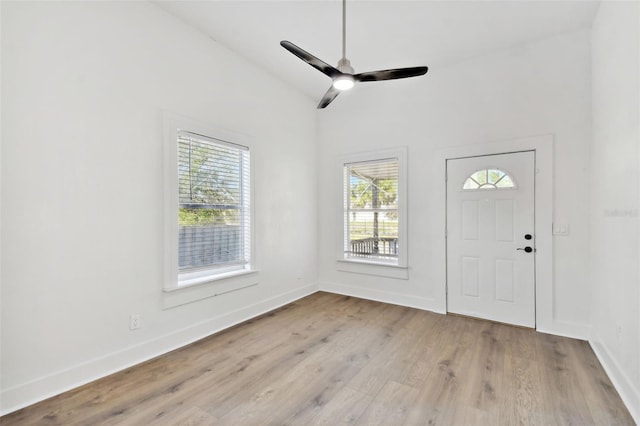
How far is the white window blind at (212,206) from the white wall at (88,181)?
0.26m

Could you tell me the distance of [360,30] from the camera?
3025mm

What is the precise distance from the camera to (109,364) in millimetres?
2357

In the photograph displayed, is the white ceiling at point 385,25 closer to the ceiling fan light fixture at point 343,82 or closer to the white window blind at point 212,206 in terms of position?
the ceiling fan light fixture at point 343,82

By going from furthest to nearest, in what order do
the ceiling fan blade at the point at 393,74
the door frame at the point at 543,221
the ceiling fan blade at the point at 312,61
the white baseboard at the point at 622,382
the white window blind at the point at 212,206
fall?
the door frame at the point at 543,221 → the white window blind at the point at 212,206 → the ceiling fan blade at the point at 393,74 → the ceiling fan blade at the point at 312,61 → the white baseboard at the point at 622,382

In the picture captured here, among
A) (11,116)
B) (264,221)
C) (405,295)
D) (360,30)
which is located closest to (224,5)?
(360,30)

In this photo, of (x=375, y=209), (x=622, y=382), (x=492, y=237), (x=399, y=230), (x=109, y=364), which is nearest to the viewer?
(x=622, y=382)

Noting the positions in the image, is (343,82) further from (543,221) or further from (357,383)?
(543,221)

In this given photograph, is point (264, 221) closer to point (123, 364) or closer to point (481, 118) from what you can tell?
point (123, 364)

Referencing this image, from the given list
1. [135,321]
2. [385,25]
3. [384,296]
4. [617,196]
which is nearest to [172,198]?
[135,321]

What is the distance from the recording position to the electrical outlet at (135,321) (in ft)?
8.23

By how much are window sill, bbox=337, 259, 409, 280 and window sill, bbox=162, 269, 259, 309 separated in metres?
1.51

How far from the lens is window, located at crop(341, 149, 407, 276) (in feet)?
13.5

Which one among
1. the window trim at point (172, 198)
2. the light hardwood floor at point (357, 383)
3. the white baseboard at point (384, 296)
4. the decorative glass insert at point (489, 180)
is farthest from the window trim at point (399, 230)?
the window trim at point (172, 198)

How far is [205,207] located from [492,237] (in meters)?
3.38
